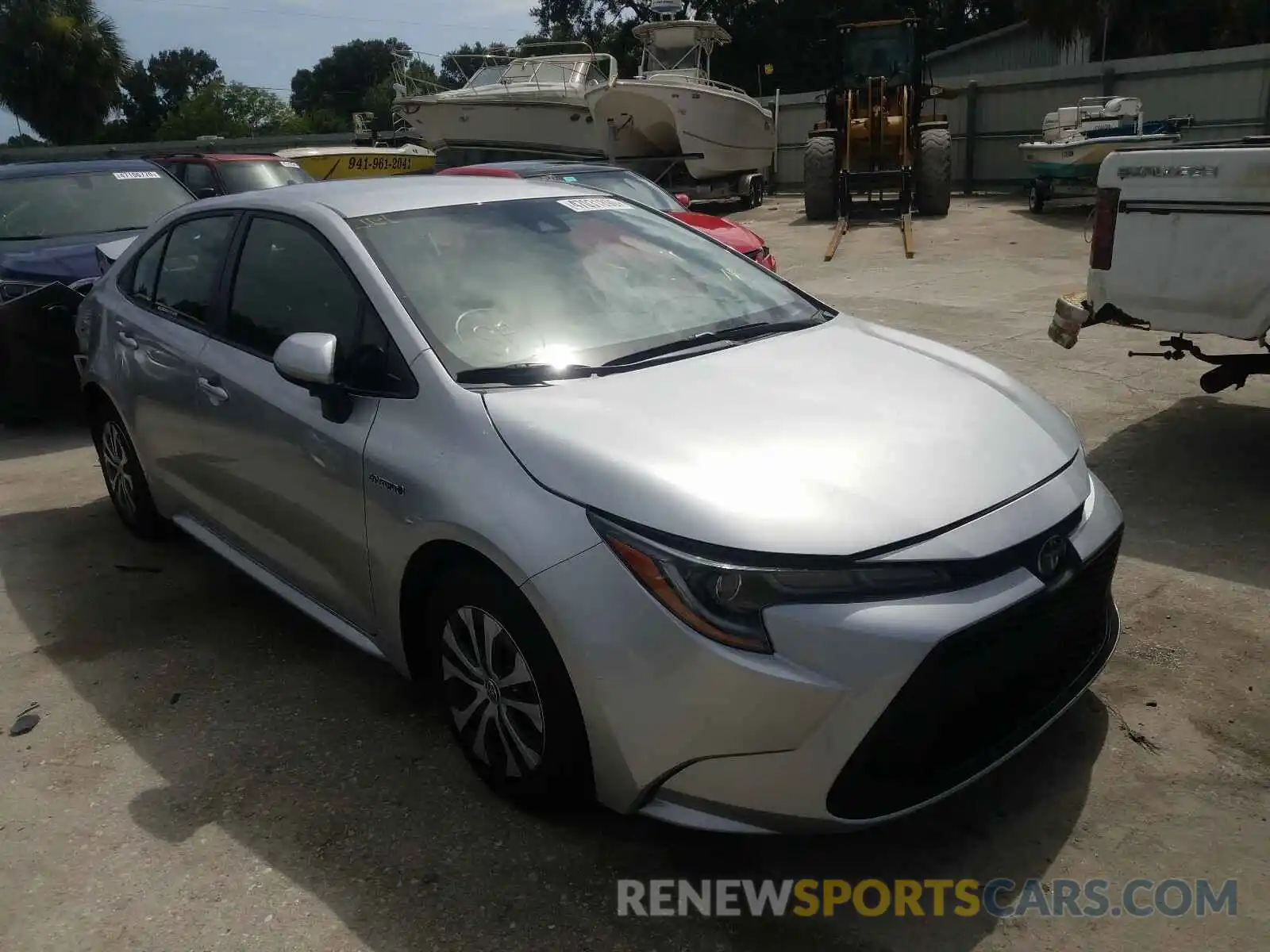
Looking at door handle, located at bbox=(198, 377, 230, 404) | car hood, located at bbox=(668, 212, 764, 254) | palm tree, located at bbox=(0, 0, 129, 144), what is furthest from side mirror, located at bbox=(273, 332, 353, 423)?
palm tree, located at bbox=(0, 0, 129, 144)

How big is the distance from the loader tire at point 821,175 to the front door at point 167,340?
1381 centimetres

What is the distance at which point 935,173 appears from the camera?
16.2m

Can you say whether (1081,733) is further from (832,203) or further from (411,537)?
(832,203)

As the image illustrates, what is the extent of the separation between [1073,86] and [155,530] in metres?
18.6

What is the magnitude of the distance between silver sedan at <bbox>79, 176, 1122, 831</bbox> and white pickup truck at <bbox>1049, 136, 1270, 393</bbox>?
6.07 ft

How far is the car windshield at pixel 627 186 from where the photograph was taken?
356 inches

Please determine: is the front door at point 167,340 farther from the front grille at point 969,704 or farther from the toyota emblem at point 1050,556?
the toyota emblem at point 1050,556

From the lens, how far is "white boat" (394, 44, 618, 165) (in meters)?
22.0

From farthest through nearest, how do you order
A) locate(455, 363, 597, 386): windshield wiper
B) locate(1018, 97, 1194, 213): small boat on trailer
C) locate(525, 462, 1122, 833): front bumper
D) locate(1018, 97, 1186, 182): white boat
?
locate(1018, 97, 1194, 213): small boat on trailer, locate(1018, 97, 1186, 182): white boat, locate(455, 363, 597, 386): windshield wiper, locate(525, 462, 1122, 833): front bumper

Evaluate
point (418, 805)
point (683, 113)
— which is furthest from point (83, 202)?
point (683, 113)

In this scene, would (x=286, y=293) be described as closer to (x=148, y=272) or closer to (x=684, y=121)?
(x=148, y=272)

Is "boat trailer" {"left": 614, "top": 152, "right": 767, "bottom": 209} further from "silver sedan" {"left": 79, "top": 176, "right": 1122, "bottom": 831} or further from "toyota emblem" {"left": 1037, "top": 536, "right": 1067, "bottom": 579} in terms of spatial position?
"toyota emblem" {"left": 1037, "top": 536, "right": 1067, "bottom": 579}

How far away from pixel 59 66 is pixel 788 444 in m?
39.5

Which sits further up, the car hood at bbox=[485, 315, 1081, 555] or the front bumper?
the car hood at bbox=[485, 315, 1081, 555]
